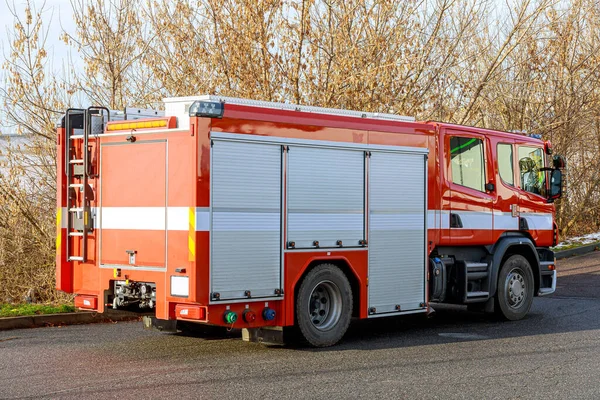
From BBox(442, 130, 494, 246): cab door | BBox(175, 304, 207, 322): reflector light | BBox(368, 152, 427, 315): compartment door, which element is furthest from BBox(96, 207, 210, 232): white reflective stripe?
BBox(442, 130, 494, 246): cab door

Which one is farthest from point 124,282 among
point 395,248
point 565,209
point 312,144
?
point 565,209

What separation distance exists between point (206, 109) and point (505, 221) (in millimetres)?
5599

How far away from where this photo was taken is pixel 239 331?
1174 centimetres

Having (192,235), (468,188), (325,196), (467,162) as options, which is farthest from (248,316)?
(467,162)

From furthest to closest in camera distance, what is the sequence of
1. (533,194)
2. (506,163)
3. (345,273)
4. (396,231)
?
(533,194)
(506,163)
(396,231)
(345,273)

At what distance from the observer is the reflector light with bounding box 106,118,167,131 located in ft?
31.5

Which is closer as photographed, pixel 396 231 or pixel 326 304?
pixel 326 304

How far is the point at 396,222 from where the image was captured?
37.2ft

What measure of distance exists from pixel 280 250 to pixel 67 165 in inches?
110

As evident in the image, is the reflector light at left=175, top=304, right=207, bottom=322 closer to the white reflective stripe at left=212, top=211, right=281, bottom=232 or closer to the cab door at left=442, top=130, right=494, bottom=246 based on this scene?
the white reflective stripe at left=212, top=211, right=281, bottom=232

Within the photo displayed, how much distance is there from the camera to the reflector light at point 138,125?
9609 mm

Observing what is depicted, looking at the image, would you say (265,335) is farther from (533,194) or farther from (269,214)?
(533,194)

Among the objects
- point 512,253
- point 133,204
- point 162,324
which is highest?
point 133,204

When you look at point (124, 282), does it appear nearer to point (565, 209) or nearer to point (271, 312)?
point (271, 312)
